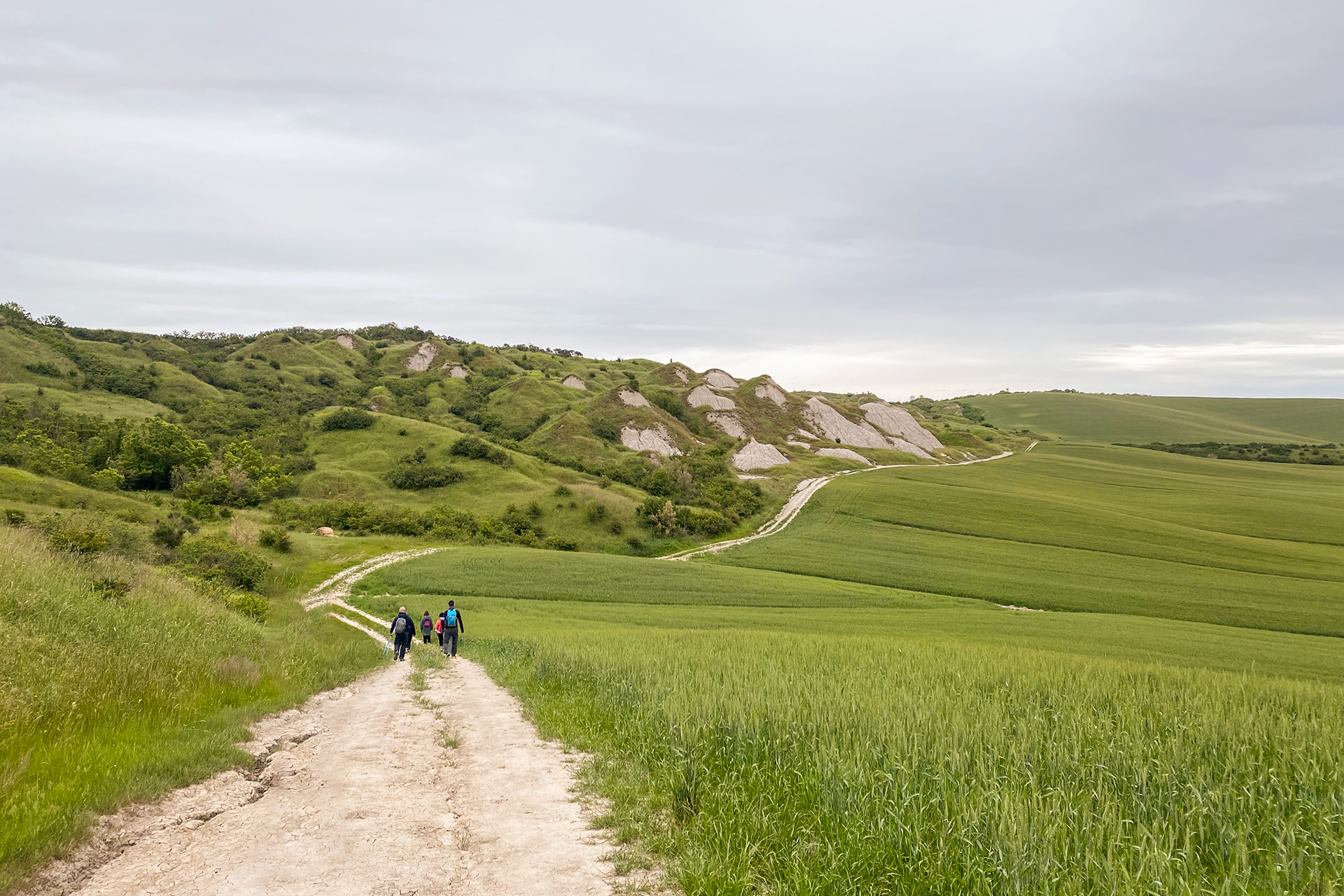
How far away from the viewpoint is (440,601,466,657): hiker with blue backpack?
23391 mm

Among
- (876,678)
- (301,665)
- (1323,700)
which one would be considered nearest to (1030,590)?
(1323,700)

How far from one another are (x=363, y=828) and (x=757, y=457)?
370 ft

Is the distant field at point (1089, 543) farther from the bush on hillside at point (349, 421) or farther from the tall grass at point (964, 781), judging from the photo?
the bush on hillside at point (349, 421)

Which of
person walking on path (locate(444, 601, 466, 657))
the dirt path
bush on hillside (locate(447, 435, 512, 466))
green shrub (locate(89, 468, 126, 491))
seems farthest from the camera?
bush on hillside (locate(447, 435, 512, 466))

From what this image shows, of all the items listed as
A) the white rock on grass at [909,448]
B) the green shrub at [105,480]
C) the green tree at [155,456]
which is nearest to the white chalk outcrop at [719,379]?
the white rock on grass at [909,448]

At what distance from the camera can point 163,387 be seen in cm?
13262

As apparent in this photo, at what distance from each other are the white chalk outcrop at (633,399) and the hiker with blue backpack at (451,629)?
115 meters

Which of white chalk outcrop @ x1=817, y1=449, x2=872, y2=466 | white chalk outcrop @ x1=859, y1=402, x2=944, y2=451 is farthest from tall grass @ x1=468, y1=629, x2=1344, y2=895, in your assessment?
white chalk outcrop @ x1=859, y1=402, x2=944, y2=451

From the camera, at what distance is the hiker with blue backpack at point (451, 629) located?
2339 centimetres

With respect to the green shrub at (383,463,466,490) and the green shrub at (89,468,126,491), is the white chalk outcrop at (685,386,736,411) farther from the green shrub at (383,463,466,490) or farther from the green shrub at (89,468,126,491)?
the green shrub at (89,468,126,491)

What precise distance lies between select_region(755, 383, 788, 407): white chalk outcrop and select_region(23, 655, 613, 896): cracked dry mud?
14813cm

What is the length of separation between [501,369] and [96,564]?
6961 inches

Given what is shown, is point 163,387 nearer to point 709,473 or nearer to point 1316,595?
point 709,473

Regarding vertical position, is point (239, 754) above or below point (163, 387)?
below
